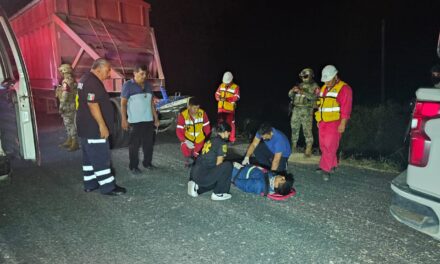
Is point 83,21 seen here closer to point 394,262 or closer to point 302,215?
point 302,215

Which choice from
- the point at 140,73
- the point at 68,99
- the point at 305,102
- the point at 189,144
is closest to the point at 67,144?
the point at 68,99

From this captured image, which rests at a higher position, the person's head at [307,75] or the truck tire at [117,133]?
the person's head at [307,75]

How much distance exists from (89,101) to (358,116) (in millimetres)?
→ 5437

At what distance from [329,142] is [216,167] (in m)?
1.72

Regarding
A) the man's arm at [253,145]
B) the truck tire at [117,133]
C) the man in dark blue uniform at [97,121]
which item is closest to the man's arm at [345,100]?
the man's arm at [253,145]

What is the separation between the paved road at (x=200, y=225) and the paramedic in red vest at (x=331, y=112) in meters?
0.34

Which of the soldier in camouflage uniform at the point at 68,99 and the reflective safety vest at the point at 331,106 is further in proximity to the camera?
the soldier in camouflage uniform at the point at 68,99

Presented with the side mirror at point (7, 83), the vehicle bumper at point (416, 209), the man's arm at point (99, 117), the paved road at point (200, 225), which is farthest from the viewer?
the side mirror at point (7, 83)

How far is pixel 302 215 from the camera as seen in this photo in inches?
149

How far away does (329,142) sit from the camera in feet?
16.3

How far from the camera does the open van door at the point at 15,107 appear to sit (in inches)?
177

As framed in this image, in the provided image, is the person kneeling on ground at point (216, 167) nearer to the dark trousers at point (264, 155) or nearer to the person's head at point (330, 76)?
the dark trousers at point (264, 155)

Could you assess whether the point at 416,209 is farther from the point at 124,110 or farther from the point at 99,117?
the point at 124,110

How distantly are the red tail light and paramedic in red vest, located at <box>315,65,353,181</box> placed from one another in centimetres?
233
